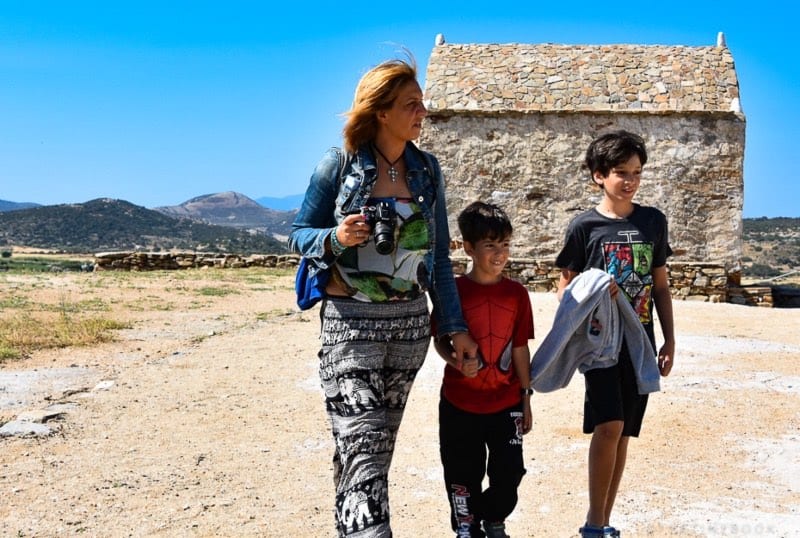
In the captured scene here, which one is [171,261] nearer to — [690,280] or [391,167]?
[690,280]

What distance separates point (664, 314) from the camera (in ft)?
12.6

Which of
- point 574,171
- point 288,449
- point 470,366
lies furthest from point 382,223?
point 574,171

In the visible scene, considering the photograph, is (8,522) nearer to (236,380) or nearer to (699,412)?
(236,380)

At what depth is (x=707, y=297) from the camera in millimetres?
14867

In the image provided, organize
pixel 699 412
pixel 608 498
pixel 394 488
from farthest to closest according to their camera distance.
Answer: pixel 699 412
pixel 394 488
pixel 608 498

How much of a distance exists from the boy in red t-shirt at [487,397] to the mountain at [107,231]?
58031 mm

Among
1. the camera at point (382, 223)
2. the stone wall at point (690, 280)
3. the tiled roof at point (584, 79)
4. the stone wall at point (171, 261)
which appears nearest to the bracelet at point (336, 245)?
the camera at point (382, 223)

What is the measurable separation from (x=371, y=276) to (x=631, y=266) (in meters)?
1.25

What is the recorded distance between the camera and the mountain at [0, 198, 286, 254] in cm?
6531

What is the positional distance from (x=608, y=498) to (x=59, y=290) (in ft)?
49.2

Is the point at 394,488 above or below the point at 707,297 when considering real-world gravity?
below

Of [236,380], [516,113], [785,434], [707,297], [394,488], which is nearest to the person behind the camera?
[394,488]

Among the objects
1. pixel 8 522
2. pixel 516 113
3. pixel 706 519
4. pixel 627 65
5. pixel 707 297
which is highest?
pixel 627 65

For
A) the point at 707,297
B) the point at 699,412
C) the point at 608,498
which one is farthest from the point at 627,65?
the point at 608,498
